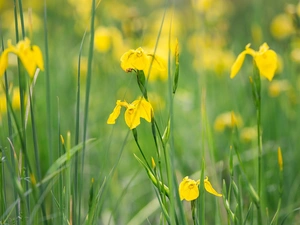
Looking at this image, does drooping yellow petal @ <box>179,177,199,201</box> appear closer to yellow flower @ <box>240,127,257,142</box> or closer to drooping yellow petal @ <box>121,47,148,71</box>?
drooping yellow petal @ <box>121,47,148,71</box>

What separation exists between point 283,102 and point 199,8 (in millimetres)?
724

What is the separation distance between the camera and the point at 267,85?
2.98 meters

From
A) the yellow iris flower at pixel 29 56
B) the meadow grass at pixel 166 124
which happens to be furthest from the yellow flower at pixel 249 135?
the yellow iris flower at pixel 29 56

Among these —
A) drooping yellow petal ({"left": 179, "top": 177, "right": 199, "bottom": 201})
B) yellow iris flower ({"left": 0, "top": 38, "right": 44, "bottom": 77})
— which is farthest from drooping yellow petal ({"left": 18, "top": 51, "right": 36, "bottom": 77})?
drooping yellow petal ({"left": 179, "top": 177, "right": 199, "bottom": 201})

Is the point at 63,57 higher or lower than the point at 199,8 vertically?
lower

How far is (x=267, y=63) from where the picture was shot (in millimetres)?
→ 1390

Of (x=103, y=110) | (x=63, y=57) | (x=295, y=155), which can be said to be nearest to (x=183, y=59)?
(x=63, y=57)

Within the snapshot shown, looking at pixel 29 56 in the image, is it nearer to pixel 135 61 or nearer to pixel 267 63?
pixel 135 61

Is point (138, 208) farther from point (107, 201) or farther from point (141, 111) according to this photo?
point (141, 111)

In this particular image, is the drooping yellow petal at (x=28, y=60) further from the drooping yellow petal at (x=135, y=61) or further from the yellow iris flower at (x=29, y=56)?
the drooping yellow petal at (x=135, y=61)

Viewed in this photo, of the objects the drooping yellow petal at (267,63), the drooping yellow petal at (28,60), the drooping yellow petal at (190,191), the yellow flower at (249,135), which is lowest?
the yellow flower at (249,135)

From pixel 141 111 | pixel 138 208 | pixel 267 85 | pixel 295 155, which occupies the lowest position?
pixel 138 208

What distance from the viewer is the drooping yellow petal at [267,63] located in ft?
4.56

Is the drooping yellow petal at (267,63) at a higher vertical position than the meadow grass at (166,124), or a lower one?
higher
